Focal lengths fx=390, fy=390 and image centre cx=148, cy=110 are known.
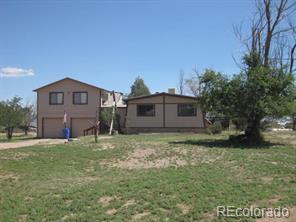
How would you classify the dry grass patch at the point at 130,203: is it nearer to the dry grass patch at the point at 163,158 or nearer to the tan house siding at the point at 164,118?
the dry grass patch at the point at 163,158

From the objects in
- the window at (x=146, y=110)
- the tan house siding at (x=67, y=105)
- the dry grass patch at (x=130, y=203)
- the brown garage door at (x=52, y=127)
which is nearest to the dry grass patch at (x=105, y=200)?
the dry grass patch at (x=130, y=203)

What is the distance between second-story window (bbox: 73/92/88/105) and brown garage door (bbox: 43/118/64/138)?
2233mm

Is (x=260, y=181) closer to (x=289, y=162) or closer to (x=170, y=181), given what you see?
(x=170, y=181)

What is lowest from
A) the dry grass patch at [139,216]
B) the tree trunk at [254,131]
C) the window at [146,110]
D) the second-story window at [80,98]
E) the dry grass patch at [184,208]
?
the dry grass patch at [139,216]

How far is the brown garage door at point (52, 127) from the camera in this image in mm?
35812

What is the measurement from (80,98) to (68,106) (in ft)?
4.45

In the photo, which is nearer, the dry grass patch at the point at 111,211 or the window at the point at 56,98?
the dry grass patch at the point at 111,211

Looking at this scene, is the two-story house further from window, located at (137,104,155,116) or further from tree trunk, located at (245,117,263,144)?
tree trunk, located at (245,117,263,144)

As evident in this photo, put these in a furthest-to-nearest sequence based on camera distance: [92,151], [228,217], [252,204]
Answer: [92,151]
[252,204]
[228,217]

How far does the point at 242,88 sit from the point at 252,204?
11.5 metres

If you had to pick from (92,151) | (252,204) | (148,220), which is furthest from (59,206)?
(92,151)

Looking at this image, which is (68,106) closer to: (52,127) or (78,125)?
(78,125)

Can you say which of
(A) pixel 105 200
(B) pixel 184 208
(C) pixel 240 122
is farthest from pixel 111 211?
(C) pixel 240 122

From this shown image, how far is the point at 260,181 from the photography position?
9953 mm
